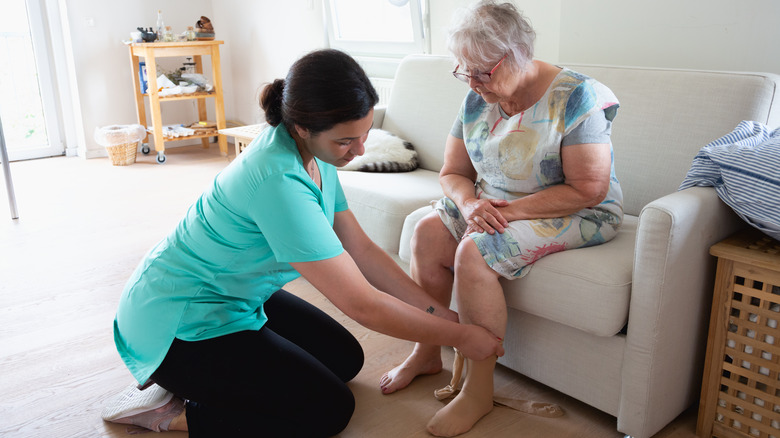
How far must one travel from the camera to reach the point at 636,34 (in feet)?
7.54

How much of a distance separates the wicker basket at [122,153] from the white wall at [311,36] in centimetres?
35

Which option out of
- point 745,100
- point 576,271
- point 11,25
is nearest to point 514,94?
point 576,271

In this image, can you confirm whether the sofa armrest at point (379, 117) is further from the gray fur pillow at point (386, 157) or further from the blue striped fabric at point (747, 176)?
the blue striped fabric at point (747, 176)

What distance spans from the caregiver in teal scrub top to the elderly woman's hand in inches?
8.7

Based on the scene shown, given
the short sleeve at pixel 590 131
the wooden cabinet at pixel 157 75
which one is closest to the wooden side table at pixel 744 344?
the short sleeve at pixel 590 131

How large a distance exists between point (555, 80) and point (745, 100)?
0.55m

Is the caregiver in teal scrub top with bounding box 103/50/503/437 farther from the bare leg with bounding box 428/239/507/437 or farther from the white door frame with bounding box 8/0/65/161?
the white door frame with bounding box 8/0/65/161

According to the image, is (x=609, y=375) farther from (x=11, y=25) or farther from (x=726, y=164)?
(x=11, y=25)

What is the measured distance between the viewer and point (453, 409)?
159 centimetres

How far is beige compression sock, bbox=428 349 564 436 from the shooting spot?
61.4 inches

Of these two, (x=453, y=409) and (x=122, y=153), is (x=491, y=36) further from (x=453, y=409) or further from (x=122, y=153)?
(x=122, y=153)

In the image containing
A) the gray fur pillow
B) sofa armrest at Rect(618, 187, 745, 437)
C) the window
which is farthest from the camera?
the window

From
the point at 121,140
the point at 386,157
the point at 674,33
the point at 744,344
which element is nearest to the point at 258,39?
the point at 121,140

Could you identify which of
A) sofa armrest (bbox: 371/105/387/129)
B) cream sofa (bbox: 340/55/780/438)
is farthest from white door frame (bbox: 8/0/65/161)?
cream sofa (bbox: 340/55/780/438)
